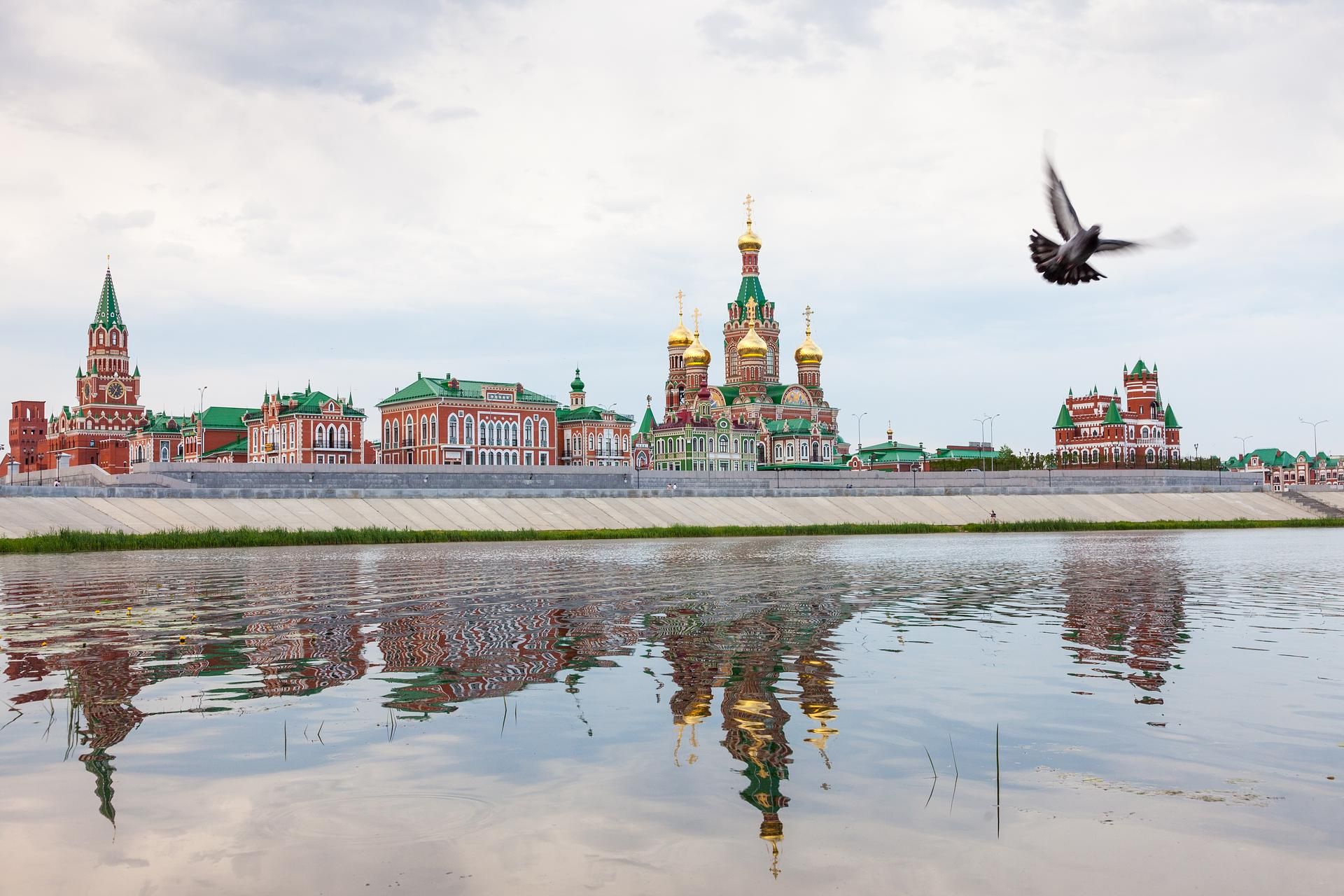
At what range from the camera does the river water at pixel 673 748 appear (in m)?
7.63

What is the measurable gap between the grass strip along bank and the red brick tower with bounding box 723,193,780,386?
83308 millimetres

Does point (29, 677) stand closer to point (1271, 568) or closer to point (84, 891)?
point (84, 891)

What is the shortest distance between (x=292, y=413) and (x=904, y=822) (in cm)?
11745

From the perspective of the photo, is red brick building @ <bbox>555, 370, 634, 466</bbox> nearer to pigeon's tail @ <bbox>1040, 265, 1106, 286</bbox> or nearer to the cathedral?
the cathedral

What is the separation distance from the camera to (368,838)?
8125 mm

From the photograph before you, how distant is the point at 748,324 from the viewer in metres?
160

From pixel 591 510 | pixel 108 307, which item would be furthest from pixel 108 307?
pixel 591 510

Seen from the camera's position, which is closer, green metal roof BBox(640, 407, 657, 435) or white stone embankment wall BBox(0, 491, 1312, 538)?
white stone embankment wall BBox(0, 491, 1312, 538)

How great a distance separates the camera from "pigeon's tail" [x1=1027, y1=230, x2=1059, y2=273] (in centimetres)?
1390

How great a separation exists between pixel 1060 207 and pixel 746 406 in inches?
5461

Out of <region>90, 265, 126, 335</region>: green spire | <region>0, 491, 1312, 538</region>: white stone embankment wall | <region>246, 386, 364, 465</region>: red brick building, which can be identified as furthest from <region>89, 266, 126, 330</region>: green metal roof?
<region>0, 491, 1312, 538</region>: white stone embankment wall

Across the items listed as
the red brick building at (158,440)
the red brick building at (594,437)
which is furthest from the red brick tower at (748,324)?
the red brick building at (158,440)

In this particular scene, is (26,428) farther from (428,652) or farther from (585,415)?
(428,652)

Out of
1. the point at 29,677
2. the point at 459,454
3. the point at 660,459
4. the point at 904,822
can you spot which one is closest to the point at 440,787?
the point at 904,822
